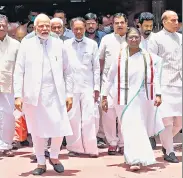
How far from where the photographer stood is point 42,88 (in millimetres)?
6359

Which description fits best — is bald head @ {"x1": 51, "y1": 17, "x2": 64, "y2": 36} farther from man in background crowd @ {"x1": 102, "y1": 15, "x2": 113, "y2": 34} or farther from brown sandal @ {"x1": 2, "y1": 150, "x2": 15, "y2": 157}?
brown sandal @ {"x1": 2, "y1": 150, "x2": 15, "y2": 157}

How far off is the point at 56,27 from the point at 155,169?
234cm

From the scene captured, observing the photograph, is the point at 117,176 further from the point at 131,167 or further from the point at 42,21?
the point at 42,21

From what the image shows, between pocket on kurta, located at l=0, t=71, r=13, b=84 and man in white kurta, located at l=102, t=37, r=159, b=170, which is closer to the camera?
man in white kurta, located at l=102, t=37, r=159, b=170

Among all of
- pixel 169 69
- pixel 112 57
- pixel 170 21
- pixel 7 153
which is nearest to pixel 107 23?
pixel 112 57

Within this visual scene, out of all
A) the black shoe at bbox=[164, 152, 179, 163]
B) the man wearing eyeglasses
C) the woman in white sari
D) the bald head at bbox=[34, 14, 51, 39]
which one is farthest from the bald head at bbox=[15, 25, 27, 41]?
the black shoe at bbox=[164, 152, 179, 163]

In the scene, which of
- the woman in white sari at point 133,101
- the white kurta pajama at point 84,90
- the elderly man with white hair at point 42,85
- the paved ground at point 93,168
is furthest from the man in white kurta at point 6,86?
the woman in white sari at point 133,101

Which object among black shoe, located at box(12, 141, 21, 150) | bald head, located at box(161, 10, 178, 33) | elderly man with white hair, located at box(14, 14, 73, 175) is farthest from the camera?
black shoe, located at box(12, 141, 21, 150)

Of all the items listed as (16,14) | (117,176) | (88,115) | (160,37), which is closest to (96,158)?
(88,115)

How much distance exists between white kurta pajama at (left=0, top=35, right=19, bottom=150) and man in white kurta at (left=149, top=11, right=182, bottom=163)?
176cm

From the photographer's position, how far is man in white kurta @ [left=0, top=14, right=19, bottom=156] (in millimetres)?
7496

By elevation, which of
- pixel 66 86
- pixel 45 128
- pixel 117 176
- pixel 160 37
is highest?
pixel 160 37

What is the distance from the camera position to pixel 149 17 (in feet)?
26.1

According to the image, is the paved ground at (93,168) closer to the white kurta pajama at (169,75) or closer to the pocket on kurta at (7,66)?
the white kurta pajama at (169,75)
